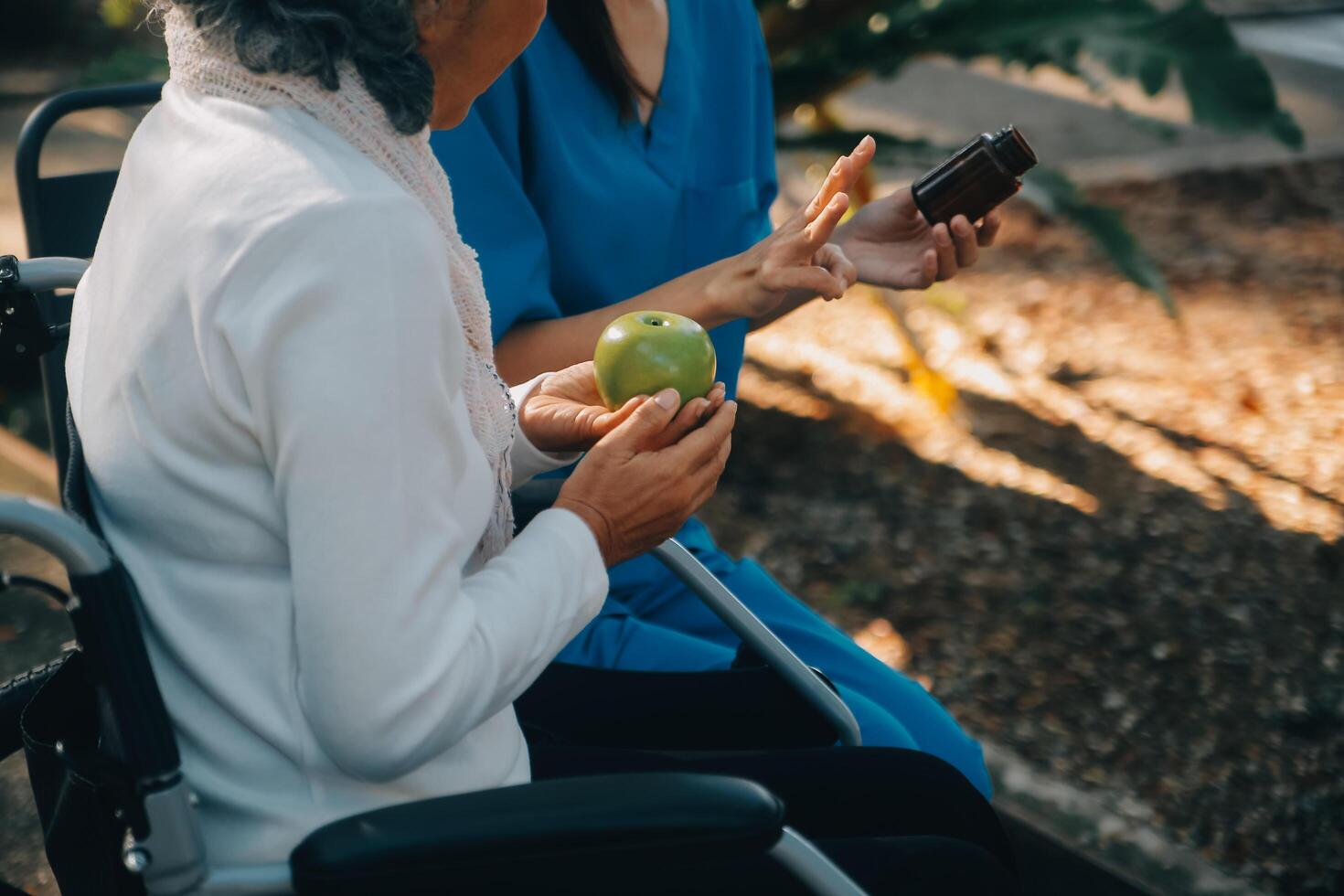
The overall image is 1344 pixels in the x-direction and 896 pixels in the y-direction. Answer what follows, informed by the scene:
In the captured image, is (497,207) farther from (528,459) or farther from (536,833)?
(536,833)

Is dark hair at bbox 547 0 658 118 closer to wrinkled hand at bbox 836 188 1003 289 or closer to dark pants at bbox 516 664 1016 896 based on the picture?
wrinkled hand at bbox 836 188 1003 289

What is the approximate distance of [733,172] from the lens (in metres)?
1.90

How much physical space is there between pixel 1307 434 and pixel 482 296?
2.70 meters

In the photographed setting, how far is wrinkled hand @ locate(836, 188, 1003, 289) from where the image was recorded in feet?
5.67

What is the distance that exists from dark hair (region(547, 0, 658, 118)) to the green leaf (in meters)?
1.55

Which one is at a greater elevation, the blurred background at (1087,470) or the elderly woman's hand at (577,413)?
the elderly woman's hand at (577,413)

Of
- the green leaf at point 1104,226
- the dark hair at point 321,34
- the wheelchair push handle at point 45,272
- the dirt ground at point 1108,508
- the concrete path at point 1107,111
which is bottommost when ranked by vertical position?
the concrete path at point 1107,111

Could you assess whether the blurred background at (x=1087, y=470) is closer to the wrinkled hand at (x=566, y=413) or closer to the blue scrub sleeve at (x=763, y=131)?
the blue scrub sleeve at (x=763, y=131)

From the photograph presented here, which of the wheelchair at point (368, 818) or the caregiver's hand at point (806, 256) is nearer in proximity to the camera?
the wheelchair at point (368, 818)

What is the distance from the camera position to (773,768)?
1315mm

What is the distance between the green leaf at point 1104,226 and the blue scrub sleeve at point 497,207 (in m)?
1.71

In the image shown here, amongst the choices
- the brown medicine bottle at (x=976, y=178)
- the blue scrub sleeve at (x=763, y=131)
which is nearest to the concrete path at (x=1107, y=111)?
the blue scrub sleeve at (x=763, y=131)

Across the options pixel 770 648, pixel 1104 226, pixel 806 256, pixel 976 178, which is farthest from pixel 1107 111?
pixel 770 648

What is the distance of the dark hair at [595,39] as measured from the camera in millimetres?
1654
